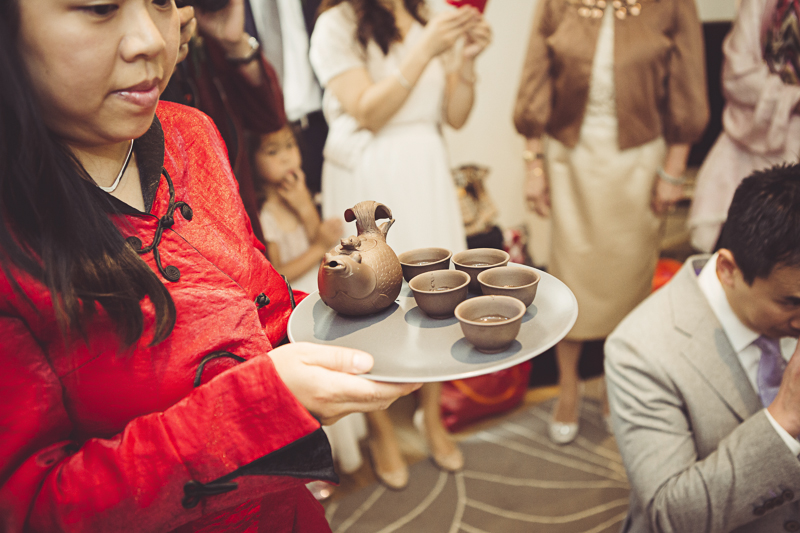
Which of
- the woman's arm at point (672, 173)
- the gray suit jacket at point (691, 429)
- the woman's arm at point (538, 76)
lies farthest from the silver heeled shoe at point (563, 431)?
the woman's arm at point (538, 76)

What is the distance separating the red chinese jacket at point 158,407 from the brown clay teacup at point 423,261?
318mm

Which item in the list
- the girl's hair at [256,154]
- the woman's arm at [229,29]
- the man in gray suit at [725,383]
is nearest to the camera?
the man in gray suit at [725,383]

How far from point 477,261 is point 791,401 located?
72 cm

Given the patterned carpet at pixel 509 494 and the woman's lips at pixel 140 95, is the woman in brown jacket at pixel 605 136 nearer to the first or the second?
the patterned carpet at pixel 509 494

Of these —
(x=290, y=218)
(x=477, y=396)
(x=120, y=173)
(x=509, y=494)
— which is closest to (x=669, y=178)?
(x=477, y=396)

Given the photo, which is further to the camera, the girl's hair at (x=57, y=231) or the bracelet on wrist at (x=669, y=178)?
the bracelet on wrist at (x=669, y=178)

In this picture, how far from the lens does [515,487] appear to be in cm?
222

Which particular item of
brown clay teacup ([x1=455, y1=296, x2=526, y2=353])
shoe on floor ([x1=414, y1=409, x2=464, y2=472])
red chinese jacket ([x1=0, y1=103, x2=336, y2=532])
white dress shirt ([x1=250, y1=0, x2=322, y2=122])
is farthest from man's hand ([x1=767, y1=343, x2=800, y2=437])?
white dress shirt ([x1=250, y1=0, x2=322, y2=122])

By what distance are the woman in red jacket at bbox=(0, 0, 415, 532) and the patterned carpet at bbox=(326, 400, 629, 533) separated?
1476 millimetres

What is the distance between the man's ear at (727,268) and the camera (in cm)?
126

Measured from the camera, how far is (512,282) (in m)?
0.95

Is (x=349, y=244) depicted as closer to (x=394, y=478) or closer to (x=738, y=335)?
(x=738, y=335)

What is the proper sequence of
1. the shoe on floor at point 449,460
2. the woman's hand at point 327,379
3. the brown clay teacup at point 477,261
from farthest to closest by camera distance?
the shoe on floor at point 449,460, the brown clay teacup at point 477,261, the woman's hand at point 327,379

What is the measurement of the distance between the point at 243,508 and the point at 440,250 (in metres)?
0.59
